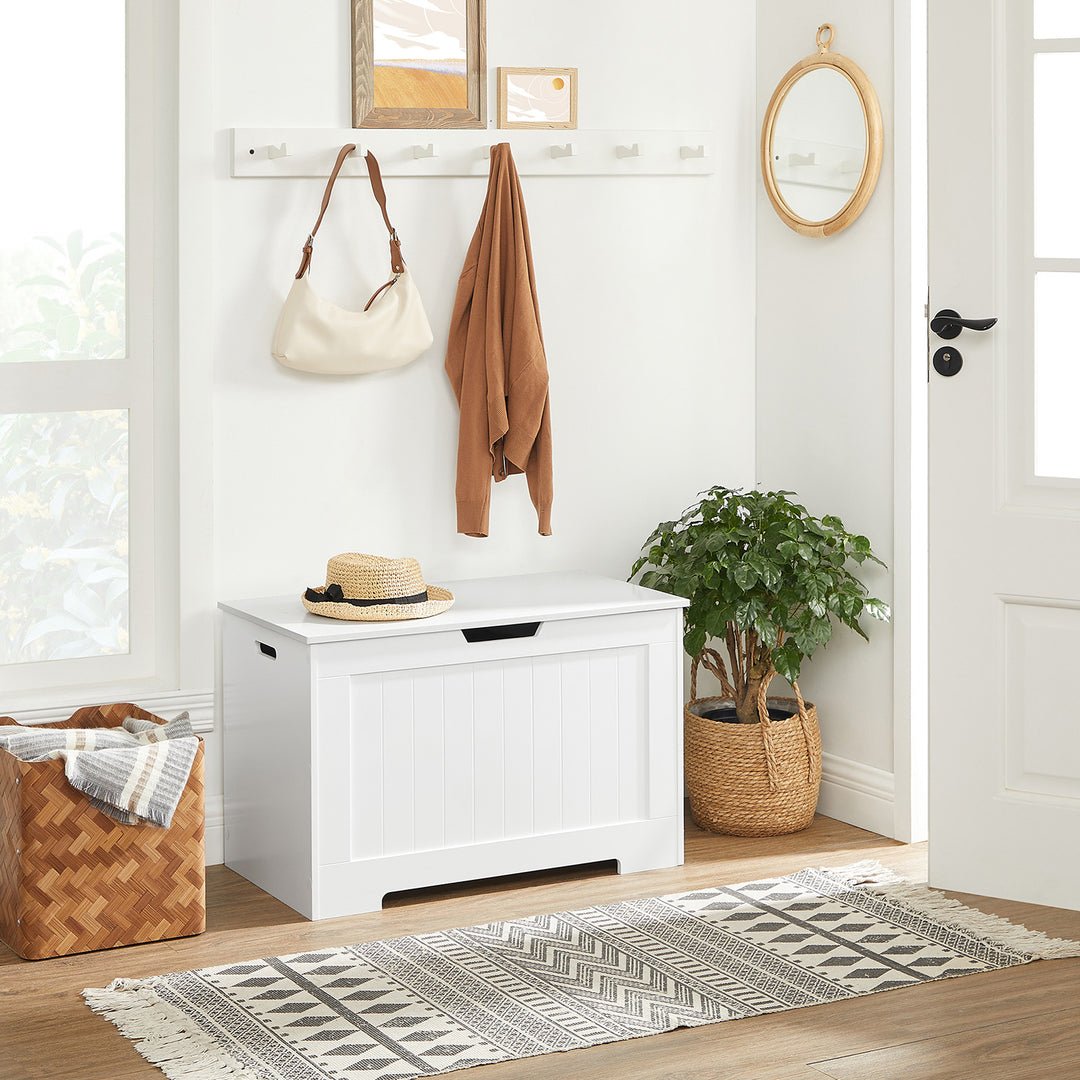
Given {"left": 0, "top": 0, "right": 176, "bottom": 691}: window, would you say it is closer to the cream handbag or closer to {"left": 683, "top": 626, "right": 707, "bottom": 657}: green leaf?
the cream handbag

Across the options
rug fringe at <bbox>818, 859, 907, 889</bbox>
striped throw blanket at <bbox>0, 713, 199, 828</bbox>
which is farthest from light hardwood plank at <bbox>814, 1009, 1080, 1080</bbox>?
striped throw blanket at <bbox>0, 713, 199, 828</bbox>

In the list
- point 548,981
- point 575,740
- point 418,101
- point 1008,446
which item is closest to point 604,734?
point 575,740

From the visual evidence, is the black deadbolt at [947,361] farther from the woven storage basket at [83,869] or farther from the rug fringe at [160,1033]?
the rug fringe at [160,1033]

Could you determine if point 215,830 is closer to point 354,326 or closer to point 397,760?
point 397,760

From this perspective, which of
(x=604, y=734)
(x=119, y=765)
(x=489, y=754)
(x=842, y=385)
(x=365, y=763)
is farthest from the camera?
(x=842, y=385)

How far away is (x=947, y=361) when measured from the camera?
2760mm

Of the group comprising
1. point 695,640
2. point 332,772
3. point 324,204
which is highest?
point 324,204

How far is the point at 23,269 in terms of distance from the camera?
2.91m

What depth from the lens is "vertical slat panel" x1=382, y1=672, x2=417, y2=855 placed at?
2793 millimetres

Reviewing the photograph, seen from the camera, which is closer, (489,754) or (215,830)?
(489,754)

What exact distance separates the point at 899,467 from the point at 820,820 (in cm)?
81

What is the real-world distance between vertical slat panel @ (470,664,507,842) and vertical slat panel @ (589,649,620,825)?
0.63ft

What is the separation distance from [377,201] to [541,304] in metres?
0.44

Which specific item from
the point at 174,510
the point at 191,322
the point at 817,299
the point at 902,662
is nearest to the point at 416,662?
the point at 174,510
